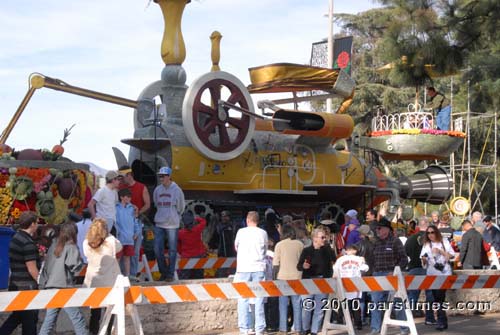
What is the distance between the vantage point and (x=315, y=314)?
11.7m

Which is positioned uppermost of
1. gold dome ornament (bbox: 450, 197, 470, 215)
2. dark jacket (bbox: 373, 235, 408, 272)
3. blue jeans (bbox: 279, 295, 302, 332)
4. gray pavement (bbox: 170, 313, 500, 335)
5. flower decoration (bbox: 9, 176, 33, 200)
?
flower decoration (bbox: 9, 176, 33, 200)

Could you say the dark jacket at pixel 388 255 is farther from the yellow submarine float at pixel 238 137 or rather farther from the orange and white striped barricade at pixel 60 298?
the yellow submarine float at pixel 238 137

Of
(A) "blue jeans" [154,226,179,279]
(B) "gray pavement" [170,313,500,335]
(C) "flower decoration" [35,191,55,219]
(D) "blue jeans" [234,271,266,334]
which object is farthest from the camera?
(C) "flower decoration" [35,191,55,219]

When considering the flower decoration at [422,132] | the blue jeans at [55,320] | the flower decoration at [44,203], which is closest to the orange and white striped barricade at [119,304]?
the blue jeans at [55,320]

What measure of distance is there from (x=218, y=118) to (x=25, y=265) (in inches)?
395

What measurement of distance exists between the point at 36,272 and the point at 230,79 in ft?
34.7

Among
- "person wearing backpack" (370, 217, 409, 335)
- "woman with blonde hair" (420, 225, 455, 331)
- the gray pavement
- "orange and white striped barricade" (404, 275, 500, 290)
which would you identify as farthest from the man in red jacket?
"orange and white striped barricade" (404, 275, 500, 290)

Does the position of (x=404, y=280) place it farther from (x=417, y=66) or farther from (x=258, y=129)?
(x=258, y=129)

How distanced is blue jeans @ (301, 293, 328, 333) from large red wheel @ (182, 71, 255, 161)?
724 cm

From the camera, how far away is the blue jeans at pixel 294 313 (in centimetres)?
1195

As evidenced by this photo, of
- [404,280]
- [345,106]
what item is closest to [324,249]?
[404,280]

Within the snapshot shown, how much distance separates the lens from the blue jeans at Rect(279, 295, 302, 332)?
471 inches

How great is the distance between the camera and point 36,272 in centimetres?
946

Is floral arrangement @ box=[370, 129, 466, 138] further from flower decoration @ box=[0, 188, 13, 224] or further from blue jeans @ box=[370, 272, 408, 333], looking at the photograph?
flower decoration @ box=[0, 188, 13, 224]
